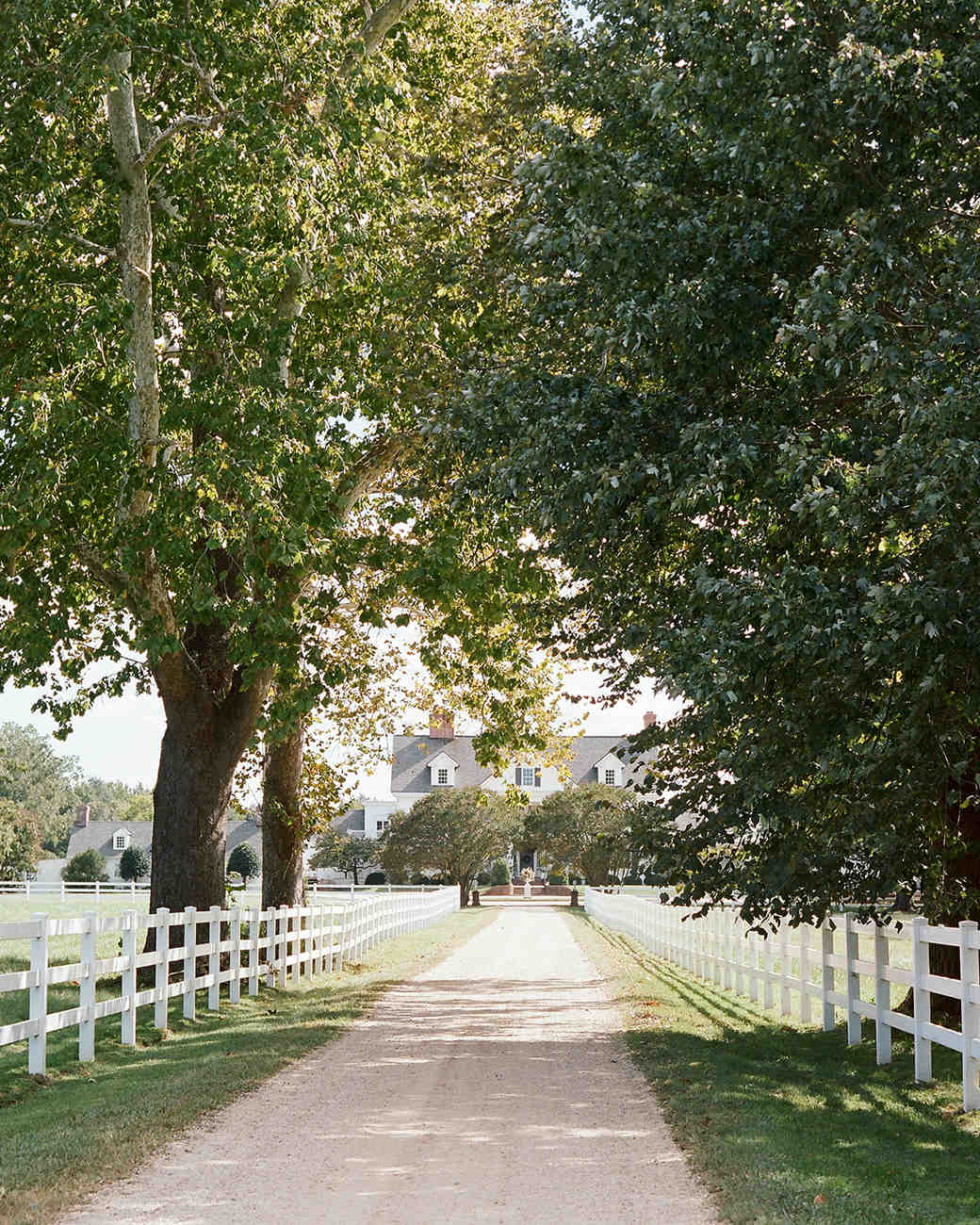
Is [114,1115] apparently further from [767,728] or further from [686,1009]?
[686,1009]

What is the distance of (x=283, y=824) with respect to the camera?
78.2ft

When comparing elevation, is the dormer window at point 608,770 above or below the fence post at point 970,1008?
above

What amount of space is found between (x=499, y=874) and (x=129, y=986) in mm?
73021

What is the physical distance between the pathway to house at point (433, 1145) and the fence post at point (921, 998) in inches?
90.7

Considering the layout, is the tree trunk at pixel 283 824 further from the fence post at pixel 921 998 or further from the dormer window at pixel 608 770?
the dormer window at pixel 608 770

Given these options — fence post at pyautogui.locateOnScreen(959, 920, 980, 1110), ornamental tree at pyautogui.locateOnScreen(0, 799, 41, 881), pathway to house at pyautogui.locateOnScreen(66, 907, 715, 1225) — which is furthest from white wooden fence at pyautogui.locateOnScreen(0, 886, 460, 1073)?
ornamental tree at pyautogui.locateOnScreen(0, 799, 41, 881)

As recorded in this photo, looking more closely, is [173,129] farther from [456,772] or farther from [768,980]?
[456,772]

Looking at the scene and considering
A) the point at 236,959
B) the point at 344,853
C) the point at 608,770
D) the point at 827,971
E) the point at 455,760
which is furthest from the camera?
the point at 455,760

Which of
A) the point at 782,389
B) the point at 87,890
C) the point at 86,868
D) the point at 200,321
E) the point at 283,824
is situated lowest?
the point at 87,890

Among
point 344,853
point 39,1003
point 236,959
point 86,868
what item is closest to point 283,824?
point 236,959

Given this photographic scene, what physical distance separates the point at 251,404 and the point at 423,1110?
794cm

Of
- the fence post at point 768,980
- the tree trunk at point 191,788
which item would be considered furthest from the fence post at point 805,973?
the tree trunk at point 191,788

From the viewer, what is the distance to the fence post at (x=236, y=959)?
54.5 feet

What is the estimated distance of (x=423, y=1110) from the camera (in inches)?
376
